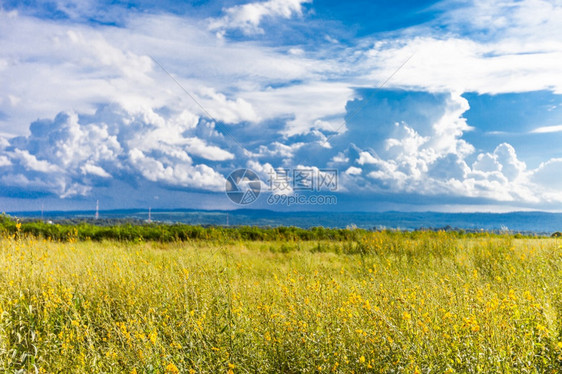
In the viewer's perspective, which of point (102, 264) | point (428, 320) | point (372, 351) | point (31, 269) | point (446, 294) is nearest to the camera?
point (372, 351)

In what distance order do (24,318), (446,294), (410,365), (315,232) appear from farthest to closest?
1. (315,232)
2. (24,318)
3. (446,294)
4. (410,365)

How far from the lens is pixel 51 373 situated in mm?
4312

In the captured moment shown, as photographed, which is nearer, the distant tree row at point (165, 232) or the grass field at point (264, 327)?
the grass field at point (264, 327)

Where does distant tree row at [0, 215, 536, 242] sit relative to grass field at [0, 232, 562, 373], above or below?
below

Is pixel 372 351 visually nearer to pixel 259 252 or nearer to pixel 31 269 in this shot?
pixel 31 269

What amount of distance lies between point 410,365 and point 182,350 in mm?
2415

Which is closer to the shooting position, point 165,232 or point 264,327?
point 264,327

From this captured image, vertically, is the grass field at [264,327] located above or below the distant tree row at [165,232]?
above

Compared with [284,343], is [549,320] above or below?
above

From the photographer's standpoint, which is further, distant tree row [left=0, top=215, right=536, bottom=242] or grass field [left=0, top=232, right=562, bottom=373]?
distant tree row [left=0, top=215, right=536, bottom=242]

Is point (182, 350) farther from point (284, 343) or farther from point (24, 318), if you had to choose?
point (24, 318)

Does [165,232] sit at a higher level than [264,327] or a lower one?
lower

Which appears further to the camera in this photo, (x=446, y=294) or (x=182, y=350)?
(x=446, y=294)

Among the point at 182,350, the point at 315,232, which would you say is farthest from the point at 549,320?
the point at 315,232
